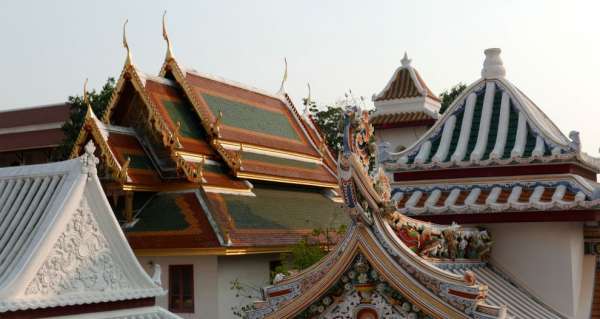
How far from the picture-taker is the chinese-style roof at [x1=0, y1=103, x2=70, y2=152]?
34.4 metres

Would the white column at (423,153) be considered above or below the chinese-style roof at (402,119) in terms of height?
below

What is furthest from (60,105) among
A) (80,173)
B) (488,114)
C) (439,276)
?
(439,276)

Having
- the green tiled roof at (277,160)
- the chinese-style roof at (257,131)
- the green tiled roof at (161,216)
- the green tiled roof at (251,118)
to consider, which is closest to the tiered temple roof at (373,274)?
the green tiled roof at (161,216)

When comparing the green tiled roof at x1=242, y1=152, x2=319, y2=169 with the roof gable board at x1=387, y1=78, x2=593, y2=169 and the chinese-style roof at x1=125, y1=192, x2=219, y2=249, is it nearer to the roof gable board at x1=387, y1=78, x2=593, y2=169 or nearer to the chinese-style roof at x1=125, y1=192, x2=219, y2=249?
the chinese-style roof at x1=125, y1=192, x2=219, y2=249

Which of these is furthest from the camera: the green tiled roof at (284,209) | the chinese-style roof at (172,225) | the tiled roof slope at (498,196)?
the green tiled roof at (284,209)

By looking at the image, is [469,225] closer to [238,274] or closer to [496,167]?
[496,167]

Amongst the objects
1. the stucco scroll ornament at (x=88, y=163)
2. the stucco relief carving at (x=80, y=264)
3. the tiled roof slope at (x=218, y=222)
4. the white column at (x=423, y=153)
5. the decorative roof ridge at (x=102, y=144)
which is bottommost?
the stucco relief carving at (x=80, y=264)

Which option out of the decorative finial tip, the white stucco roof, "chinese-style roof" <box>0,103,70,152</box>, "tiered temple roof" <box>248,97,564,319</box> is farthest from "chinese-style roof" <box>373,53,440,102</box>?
"tiered temple roof" <box>248,97,564,319</box>

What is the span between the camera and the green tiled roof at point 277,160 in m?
20.5

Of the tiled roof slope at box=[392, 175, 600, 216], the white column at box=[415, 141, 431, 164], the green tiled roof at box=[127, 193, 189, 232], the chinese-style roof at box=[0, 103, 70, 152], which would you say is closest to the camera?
the tiled roof slope at box=[392, 175, 600, 216]

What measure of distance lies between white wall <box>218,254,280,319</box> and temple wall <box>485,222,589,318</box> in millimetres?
10296

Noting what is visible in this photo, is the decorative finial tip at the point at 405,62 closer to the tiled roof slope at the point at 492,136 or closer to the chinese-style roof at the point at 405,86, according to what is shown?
the chinese-style roof at the point at 405,86

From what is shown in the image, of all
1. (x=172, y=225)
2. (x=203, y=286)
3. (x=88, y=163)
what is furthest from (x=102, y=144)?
(x=88, y=163)

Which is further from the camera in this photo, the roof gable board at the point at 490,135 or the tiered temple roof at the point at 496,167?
the roof gable board at the point at 490,135
